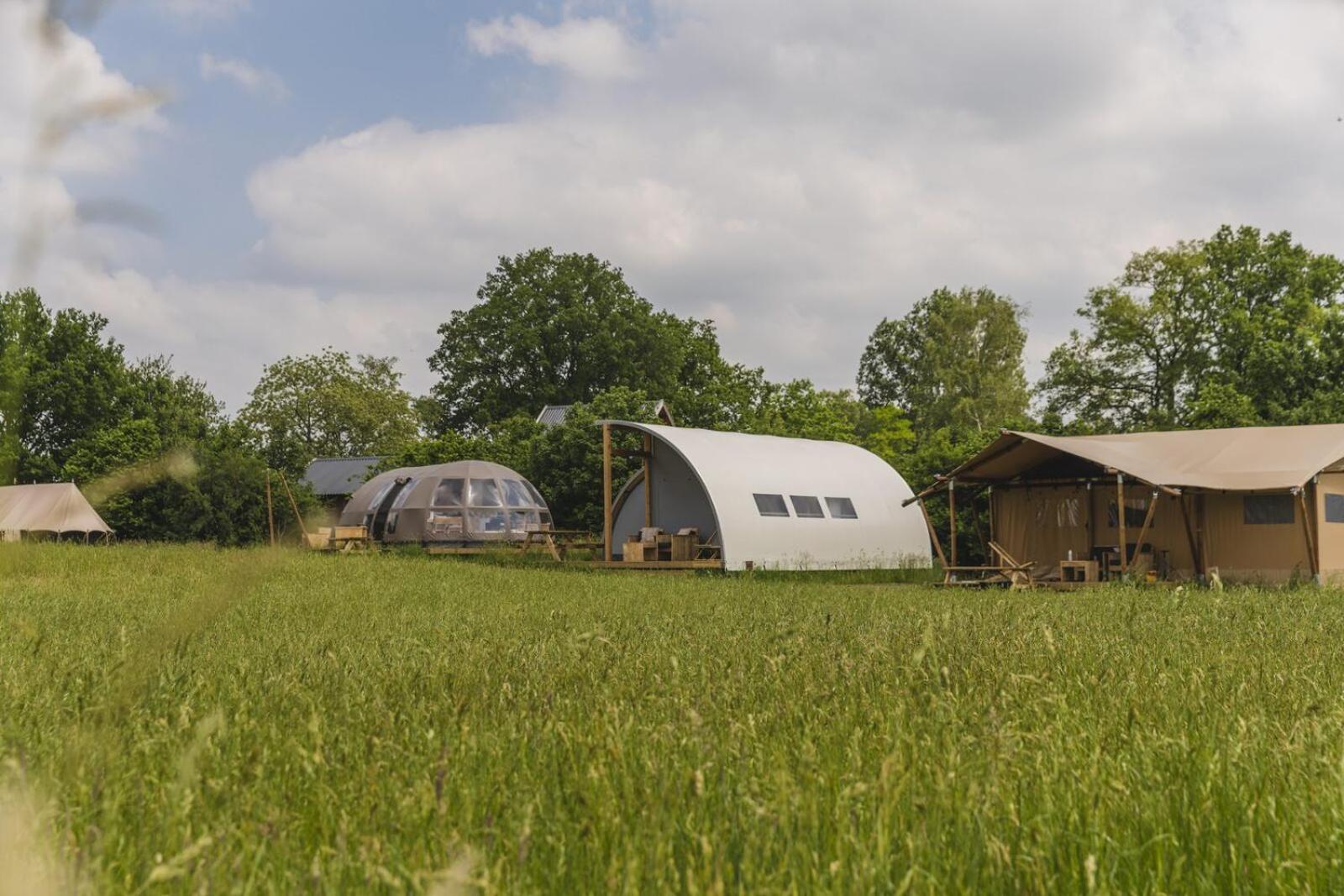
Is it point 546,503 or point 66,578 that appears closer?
point 66,578

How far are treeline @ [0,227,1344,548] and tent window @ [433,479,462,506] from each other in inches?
178

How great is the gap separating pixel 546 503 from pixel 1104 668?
32765mm

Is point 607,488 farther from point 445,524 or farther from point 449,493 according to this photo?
point 449,493

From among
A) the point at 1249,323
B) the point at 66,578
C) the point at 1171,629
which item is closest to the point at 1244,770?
the point at 1171,629

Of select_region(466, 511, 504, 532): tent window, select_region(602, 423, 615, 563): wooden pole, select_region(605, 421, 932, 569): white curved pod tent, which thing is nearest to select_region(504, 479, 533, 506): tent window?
select_region(466, 511, 504, 532): tent window

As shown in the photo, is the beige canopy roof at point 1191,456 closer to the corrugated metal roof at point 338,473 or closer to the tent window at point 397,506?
the tent window at point 397,506

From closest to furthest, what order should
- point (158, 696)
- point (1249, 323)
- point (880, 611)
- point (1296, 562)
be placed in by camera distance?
1. point (158, 696)
2. point (880, 611)
3. point (1296, 562)
4. point (1249, 323)

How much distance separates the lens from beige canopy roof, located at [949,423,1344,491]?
2247cm

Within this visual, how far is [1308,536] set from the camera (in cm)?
2209

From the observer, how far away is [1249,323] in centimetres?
4500

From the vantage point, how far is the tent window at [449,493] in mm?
35000

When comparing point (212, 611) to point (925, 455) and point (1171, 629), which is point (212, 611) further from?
point (925, 455)

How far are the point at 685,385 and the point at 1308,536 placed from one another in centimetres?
4870

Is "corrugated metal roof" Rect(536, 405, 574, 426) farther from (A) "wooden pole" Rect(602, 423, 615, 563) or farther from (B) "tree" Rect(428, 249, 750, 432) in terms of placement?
(A) "wooden pole" Rect(602, 423, 615, 563)
